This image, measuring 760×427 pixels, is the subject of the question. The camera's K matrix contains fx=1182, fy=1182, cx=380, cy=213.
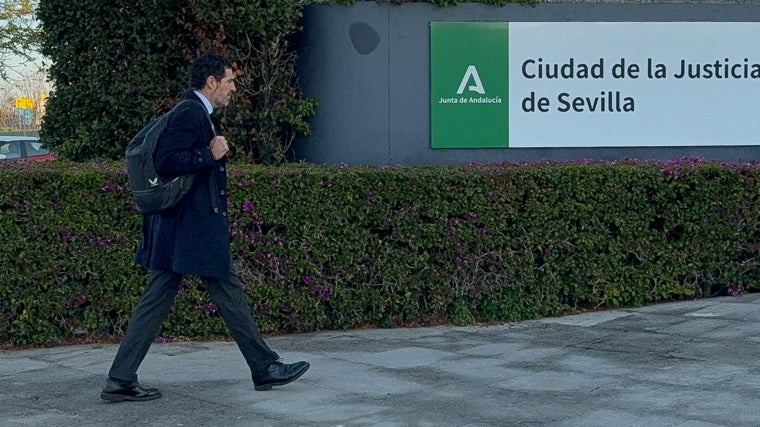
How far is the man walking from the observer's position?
20.5ft

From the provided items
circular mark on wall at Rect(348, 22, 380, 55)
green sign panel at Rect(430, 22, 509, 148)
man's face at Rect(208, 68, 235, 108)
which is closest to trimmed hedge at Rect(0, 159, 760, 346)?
green sign panel at Rect(430, 22, 509, 148)

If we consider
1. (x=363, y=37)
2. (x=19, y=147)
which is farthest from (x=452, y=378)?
(x=19, y=147)

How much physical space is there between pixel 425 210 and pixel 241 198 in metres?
1.30

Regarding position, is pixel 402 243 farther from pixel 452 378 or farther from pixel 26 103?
pixel 26 103

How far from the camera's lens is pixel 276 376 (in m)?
6.54

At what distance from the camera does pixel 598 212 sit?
8727 millimetres

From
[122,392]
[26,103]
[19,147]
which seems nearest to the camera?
[122,392]

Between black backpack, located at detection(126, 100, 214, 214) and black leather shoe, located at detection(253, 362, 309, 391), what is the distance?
1.07m

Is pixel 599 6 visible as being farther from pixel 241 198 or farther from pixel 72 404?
pixel 72 404

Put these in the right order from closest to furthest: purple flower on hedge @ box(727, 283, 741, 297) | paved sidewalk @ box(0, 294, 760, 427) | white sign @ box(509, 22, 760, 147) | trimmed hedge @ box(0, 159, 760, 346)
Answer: paved sidewalk @ box(0, 294, 760, 427), trimmed hedge @ box(0, 159, 760, 346), purple flower on hedge @ box(727, 283, 741, 297), white sign @ box(509, 22, 760, 147)

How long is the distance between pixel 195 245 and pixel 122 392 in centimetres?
90

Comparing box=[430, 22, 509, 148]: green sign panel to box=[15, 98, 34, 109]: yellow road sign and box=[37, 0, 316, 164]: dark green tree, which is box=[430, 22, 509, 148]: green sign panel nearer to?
box=[37, 0, 316, 164]: dark green tree

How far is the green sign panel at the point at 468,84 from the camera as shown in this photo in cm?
961

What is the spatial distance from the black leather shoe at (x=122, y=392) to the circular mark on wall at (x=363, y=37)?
4.05 meters
